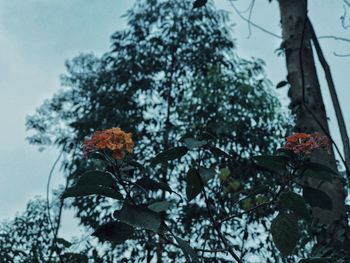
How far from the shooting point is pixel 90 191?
2.22ft

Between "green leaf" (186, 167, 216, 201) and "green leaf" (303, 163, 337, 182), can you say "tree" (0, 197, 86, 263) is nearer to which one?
"green leaf" (186, 167, 216, 201)

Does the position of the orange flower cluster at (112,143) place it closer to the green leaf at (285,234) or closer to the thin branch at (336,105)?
the green leaf at (285,234)

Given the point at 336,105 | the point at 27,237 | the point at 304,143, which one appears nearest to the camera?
the point at 304,143

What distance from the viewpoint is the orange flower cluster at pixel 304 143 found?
748 mm

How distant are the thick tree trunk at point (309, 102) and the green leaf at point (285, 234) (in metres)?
0.23

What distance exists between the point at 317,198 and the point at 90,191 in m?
0.38

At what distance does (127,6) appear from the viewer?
4.32m

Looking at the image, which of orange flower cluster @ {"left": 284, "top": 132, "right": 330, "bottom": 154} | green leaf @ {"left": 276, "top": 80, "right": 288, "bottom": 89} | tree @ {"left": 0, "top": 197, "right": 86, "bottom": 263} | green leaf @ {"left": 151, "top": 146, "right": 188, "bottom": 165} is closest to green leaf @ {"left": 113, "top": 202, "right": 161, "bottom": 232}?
green leaf @ {"left": 151, "top": 146, "right": 188, "bottom": 165}

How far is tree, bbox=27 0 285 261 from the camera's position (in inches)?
126

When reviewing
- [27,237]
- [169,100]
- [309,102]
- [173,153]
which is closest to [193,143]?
[173,153]

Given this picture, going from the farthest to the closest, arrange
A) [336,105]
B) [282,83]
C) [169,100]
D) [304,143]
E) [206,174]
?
[169,100] → [282,83] → [336,105] → [206,174] → [304,143]

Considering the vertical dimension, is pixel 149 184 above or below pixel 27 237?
below

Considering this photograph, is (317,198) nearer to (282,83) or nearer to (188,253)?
(188,253)

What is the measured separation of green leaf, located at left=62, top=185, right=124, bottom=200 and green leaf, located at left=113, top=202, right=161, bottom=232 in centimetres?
2
